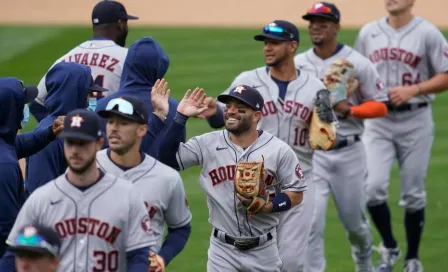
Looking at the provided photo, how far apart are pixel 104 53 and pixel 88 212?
9.97 ft

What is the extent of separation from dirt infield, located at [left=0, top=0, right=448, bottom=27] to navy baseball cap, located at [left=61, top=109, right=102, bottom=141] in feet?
50.2

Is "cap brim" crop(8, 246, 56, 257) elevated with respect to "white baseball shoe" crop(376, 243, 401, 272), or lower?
elevated

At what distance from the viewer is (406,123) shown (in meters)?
9.28

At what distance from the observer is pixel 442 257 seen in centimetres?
938

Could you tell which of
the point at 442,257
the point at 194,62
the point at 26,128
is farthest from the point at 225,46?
the point at 442,257

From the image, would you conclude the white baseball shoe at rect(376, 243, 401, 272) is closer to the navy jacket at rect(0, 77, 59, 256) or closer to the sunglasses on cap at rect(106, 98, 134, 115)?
the navy jacket at rect(0, 77, 59, 256)

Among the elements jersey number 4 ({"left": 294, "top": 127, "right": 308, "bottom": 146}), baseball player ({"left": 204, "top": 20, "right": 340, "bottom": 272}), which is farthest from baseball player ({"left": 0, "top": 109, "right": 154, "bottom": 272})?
jersey number 4 ({"left": 294, "top": 127, "right": 308, "bottom": 146})

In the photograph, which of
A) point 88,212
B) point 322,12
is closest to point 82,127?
point 88,212

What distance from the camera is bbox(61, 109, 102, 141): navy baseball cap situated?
517 centimetres

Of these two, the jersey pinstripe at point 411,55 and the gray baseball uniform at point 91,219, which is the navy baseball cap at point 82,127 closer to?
the gray baseball uniform at point 91,219

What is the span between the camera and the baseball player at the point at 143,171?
18.4 feet

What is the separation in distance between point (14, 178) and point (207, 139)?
1.35 meters

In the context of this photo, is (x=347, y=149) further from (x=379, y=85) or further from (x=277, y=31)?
(x=277, y=31)

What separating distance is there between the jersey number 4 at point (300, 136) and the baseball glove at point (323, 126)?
0.11m
